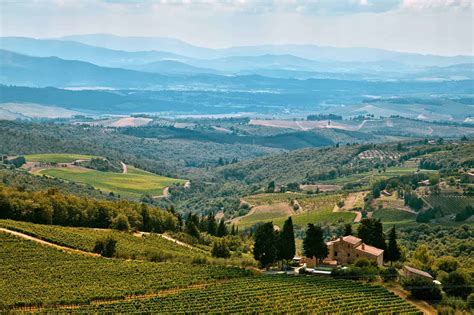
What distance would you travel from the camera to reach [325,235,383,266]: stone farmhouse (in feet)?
265

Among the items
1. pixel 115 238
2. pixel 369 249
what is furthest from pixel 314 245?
pixel 115 238

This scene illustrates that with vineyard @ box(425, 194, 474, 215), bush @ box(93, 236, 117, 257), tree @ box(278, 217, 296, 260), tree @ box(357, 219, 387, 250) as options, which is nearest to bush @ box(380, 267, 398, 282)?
tree @ box(278, 217, 296, 260)

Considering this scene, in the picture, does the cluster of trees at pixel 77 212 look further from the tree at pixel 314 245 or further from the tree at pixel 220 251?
the tree at pixel 314 245

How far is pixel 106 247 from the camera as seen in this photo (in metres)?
80.6

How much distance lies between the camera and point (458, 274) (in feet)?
235

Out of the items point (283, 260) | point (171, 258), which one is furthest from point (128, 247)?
point (283, 260)

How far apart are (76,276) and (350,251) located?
2909 cm

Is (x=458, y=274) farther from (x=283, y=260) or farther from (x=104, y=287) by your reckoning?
(x=104, y=287)

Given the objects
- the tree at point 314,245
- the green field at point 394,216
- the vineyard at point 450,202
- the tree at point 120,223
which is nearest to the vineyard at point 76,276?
the tree at point 314,245

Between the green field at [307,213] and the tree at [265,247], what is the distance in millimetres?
65859

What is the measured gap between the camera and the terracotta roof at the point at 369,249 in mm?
80575

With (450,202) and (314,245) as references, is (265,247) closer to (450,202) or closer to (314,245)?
(314,245)

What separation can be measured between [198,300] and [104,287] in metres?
8.47

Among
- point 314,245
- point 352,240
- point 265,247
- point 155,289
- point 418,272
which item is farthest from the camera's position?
point 352,240
